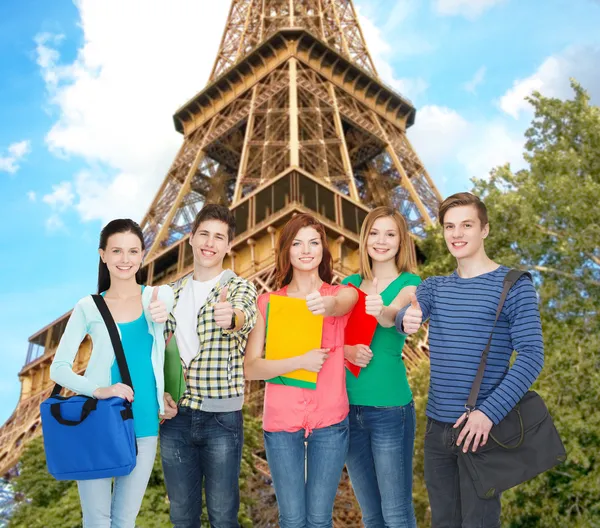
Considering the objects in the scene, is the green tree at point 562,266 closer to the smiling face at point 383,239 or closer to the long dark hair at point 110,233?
the smiling face at point 383,239

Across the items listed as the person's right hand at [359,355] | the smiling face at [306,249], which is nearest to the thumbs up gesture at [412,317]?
the person's right hand at [359,355]

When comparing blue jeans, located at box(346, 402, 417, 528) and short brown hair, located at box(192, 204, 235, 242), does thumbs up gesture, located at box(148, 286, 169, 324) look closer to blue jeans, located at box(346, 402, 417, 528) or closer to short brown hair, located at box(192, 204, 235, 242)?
short brown hair, located at box(192, 204, 235, 242)

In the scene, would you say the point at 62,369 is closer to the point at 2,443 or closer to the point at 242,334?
the point at 242,334

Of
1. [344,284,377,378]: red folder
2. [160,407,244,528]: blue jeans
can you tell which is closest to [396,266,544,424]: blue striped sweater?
[344,284,377,378]: red folder

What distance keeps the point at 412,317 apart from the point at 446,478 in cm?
77

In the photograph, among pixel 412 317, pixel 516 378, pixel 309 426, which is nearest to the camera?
pixel 516 378

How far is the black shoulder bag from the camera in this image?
2523mm

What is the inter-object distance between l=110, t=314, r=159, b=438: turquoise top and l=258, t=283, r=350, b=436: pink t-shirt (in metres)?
0.54

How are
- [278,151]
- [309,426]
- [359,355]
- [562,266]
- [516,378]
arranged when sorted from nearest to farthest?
[516,378], [309,426], [359,355], [562,266], [278,151]

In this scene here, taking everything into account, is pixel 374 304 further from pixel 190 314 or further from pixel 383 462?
pixel 190 314

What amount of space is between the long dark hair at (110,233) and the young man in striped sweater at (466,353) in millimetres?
1403

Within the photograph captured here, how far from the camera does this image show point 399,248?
3.19 meters

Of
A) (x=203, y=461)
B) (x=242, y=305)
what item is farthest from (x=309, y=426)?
(x=242, y=305)

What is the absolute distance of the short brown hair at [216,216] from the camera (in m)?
3.14
